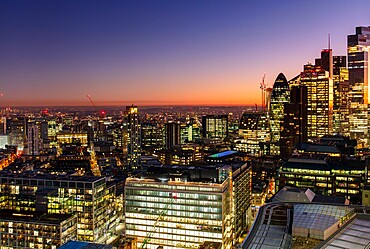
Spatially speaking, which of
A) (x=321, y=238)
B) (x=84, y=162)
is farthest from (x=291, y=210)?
(x=84, y=162)

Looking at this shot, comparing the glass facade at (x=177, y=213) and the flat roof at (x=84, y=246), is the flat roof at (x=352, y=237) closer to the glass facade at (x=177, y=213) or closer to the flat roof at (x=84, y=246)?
the flat roof at (x=84, y=246)

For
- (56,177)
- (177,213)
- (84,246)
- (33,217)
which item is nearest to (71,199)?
(56,177)

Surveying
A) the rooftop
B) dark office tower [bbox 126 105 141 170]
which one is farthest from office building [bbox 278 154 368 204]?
dark office tower [bbox 126 105 141 170]

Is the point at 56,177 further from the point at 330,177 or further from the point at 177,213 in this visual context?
the point at 330,177

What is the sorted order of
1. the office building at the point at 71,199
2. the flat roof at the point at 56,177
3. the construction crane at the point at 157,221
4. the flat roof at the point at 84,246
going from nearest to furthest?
the flat roof at the point at 84,246 < the construction crane at the point at 157,221 < the office building at the point at 71,199 < the flat roof at the point at 56,177

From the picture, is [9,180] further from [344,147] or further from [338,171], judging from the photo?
[344,147]

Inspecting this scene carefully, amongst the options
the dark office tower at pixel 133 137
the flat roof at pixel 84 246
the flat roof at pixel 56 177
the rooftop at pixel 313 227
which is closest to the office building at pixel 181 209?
the flat roof at pixel 56 177

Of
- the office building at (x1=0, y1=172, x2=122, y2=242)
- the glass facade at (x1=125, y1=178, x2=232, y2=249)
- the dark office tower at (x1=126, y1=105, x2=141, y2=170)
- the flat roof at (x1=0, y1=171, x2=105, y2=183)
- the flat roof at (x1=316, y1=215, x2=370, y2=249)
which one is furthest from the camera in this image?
the dark office tower at (x1=126, y1=105, x2=141, y2=170)

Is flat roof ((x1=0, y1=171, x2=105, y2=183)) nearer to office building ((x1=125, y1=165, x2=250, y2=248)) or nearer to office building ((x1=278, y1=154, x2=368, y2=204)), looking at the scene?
office building ((x1=125, y1=165, x2=250, y2=248))
